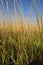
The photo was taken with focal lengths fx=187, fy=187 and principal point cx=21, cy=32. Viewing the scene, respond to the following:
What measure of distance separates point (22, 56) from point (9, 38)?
0.97 feet

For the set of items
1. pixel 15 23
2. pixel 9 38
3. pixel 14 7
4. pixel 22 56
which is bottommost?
pixel 22 56

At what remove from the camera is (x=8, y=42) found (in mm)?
2299

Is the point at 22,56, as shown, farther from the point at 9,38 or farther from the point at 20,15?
the point at 20,15

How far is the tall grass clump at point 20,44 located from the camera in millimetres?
2119

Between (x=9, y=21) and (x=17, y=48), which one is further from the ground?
(x=9, y=21)

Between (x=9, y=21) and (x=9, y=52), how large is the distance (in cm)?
39

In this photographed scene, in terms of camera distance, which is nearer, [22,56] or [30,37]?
[22,56]

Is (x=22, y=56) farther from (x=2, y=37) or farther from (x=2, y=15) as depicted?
(x=2, y=15)

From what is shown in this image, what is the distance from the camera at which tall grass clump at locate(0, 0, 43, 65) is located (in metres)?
2.12

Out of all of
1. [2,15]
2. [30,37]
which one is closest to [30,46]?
[30,37]

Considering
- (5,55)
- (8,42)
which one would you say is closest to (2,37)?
(8,42)

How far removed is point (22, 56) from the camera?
2113 mm

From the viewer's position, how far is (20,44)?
7.34 feet

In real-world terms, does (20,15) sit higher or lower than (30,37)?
higher
